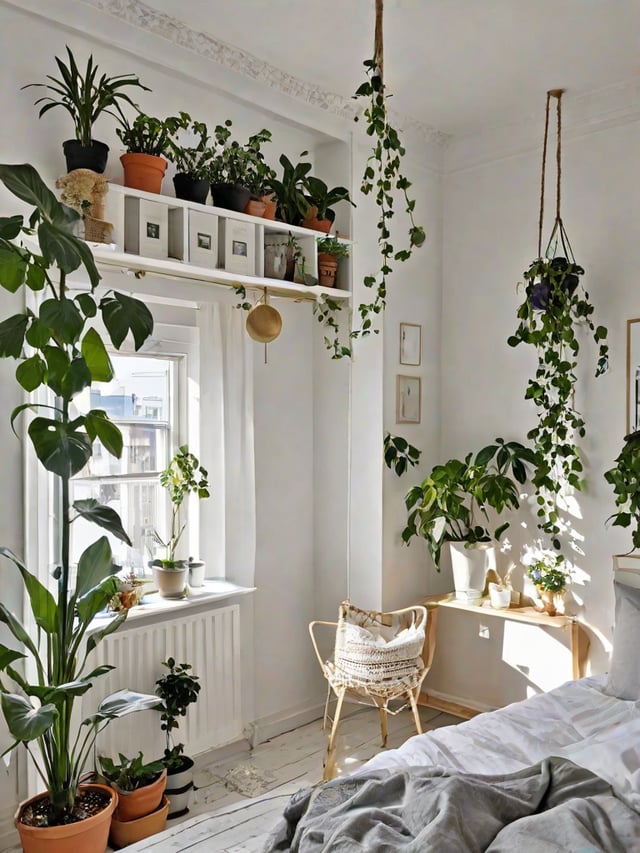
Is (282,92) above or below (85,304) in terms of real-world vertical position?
above

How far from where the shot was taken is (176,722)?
3004 mm

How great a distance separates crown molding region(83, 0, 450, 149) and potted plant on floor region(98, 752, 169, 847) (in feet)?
8.87

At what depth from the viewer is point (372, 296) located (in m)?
3.74

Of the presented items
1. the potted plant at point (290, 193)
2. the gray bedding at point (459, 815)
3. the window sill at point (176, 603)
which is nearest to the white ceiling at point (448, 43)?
the potted plant at point (290, 193)

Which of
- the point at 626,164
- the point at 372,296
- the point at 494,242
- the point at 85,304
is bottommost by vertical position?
the point at 85,304

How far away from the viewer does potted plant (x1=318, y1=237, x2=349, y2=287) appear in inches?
137


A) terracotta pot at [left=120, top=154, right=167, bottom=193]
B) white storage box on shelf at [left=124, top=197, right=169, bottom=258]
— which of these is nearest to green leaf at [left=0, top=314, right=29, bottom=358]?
white storage box on shelf at [left=124, top=197, right=169, bottom=258]

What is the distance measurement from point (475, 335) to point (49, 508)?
231 centimetres

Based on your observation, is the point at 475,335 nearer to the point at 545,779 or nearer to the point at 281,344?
the point at 281,344

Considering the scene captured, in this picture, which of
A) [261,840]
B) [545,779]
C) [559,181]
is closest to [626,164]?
[559,181]

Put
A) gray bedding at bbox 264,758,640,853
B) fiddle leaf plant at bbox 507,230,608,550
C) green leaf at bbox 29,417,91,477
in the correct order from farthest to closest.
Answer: fiddle leaf plant at bbox 507,230,608,550 < green leaf at bbox 29,417,91,477 < gray bedding at bbox 264,758,640,853

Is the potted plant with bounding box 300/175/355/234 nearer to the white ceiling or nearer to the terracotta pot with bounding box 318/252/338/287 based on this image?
the terracotta pot with bounding box 318/252/338/287

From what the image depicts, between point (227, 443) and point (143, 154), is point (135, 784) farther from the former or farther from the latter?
point (143, 154)

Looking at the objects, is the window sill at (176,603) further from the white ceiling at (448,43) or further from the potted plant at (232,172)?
the white ceiling at (448,43)
